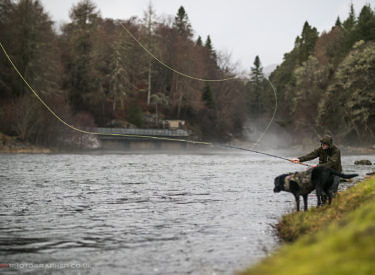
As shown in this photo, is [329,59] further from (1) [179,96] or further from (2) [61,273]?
(2) [61,273]

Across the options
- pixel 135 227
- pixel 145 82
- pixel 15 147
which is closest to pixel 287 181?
pixel 135 227

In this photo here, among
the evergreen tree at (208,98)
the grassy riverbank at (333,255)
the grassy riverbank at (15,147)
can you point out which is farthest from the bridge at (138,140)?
the grassy riverbank at (333,255)

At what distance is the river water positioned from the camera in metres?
7.06

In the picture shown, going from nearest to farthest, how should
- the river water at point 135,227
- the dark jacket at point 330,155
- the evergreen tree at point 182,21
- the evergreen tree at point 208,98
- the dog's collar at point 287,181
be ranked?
the river water at point 135,227
the dog's collar at point 287,181
the dark jacket at point 330,155
the evergreen tree at point 208,98
the evergreen tree at point 182,21

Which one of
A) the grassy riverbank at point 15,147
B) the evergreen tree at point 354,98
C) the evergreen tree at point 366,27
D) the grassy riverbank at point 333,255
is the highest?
the evergreen tree at point 366,27

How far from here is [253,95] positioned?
390ft

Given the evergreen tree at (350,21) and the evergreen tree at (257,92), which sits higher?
the evergreen tree at (350,21)

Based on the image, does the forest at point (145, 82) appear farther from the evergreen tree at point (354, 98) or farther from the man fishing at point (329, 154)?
the man fishing at point (329, 154)

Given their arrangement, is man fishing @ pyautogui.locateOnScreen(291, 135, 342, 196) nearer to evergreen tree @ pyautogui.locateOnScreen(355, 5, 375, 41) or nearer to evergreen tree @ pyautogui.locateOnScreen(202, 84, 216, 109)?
evergreen tree @ pyautogui.locateOnScreen(355, 5, 375, 41)

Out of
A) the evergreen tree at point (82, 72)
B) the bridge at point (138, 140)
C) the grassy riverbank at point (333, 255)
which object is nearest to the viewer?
the grassy riverbank at point (333, 255)

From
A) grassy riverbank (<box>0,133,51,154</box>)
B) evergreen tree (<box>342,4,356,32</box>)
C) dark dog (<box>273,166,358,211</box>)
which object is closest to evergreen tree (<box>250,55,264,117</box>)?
evergreen tree (<box>342,4,356,32</box>)

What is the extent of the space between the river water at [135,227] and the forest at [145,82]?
3419 cm

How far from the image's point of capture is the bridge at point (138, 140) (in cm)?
6138

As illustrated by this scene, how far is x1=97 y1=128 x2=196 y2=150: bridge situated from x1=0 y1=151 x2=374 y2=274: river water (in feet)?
144
